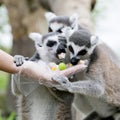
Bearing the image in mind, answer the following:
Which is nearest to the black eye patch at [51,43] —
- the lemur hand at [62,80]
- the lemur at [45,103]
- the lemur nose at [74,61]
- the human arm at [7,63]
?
the lemur at [45,103]

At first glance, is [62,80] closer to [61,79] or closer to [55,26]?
[61,79]

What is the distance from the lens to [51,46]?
18.4ft

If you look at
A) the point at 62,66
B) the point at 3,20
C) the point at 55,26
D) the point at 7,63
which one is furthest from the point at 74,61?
the point at 3,20

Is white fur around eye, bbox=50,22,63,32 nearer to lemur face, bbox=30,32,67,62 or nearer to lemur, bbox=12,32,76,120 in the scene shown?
lemur face, bbox=30,32,67,62

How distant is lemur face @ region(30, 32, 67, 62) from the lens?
214 inches

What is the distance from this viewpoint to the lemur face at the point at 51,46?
543cm

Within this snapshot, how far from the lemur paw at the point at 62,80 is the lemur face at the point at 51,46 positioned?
565 mm

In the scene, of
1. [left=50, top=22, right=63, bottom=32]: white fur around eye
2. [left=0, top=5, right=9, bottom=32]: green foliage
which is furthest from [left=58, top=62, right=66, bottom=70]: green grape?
[left=0, top=5, right=9, bottom=32]: green foliage

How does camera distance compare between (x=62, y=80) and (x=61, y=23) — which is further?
(x=61, y=23)

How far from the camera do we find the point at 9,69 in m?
4.74

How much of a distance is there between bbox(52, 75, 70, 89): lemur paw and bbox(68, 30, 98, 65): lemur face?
18.9 inches

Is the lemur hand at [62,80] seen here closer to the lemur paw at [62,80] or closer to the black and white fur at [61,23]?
the lemur paw at [62,80]

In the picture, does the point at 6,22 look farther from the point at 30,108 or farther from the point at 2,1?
the point at 30,108

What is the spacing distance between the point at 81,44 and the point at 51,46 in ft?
1.17
